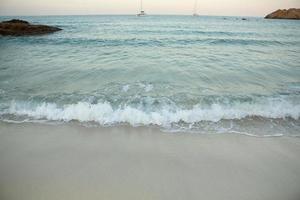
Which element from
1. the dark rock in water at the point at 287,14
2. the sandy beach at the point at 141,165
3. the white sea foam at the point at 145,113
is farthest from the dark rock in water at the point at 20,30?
the dark rock in water at the point at 287,14

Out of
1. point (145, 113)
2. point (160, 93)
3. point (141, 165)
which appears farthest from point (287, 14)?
point (141, 165)

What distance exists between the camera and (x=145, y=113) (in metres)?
4.96

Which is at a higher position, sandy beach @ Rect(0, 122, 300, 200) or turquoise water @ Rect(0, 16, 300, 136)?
turquoise water @ Rect(0, 16, 300, 136)

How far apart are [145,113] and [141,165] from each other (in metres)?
1.72

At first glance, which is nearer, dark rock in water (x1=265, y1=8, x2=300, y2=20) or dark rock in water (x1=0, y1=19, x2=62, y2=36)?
dark rock in water (x1=0, y1=19, x2=62, y2=36)

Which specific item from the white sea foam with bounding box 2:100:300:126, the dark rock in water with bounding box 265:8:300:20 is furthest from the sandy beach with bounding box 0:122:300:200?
the dark rock in water with bounding box 265:8:300:20

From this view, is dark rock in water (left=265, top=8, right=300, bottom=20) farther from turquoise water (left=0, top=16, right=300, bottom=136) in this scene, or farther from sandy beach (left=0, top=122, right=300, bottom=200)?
sandy beach (left=0, top=122, right=300, bottom=200)

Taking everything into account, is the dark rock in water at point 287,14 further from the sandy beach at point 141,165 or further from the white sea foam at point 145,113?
the sandy beach at point 141,165

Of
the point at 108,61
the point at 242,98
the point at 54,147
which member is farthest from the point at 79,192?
the point at 108,61

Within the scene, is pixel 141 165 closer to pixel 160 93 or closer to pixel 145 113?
pixel 145 113

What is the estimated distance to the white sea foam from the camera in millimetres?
4801

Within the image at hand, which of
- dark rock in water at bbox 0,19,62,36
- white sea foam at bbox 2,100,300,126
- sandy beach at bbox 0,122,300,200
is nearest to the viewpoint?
sandy beach at bbox 0,122,300,200

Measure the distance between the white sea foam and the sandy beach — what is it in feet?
1.40

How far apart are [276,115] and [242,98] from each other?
3.10 feet
